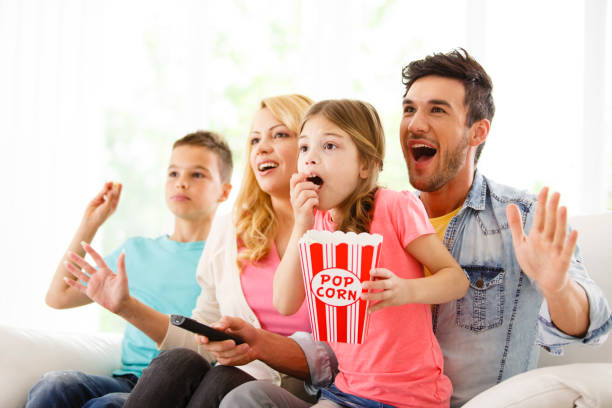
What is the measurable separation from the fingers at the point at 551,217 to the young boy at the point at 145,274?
127 cm

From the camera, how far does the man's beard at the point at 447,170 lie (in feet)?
5.84

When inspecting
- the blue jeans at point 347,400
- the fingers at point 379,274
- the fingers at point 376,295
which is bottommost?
the blue jeans at point 347,400

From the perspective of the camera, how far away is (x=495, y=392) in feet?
4.16

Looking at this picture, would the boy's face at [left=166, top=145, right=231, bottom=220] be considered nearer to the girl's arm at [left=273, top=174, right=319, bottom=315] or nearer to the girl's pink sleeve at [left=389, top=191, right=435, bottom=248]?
the girl's arm at [left=273, top=174, right=319, bottom=315]

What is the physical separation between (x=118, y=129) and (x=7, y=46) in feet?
2.88

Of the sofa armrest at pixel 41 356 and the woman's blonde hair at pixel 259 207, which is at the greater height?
the woman's blonde hair at pixel 259 207

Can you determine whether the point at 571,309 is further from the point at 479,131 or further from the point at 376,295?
the point at 479,131

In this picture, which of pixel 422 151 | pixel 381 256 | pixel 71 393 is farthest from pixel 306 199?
pixel 71 393

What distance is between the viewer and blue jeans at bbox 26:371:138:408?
1783mm

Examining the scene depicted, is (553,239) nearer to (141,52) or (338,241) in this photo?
(338,241)

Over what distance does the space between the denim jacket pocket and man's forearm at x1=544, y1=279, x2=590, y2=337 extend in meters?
0.24

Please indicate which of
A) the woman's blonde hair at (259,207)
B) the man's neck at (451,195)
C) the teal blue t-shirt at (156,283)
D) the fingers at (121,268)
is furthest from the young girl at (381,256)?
the teal blue t-shirt at (156,283)

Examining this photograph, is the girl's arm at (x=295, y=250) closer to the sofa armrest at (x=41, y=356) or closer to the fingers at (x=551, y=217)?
the fingers at (x=551, y=217)

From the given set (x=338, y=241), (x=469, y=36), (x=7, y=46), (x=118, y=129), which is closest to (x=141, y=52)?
(x=118, y=129)
